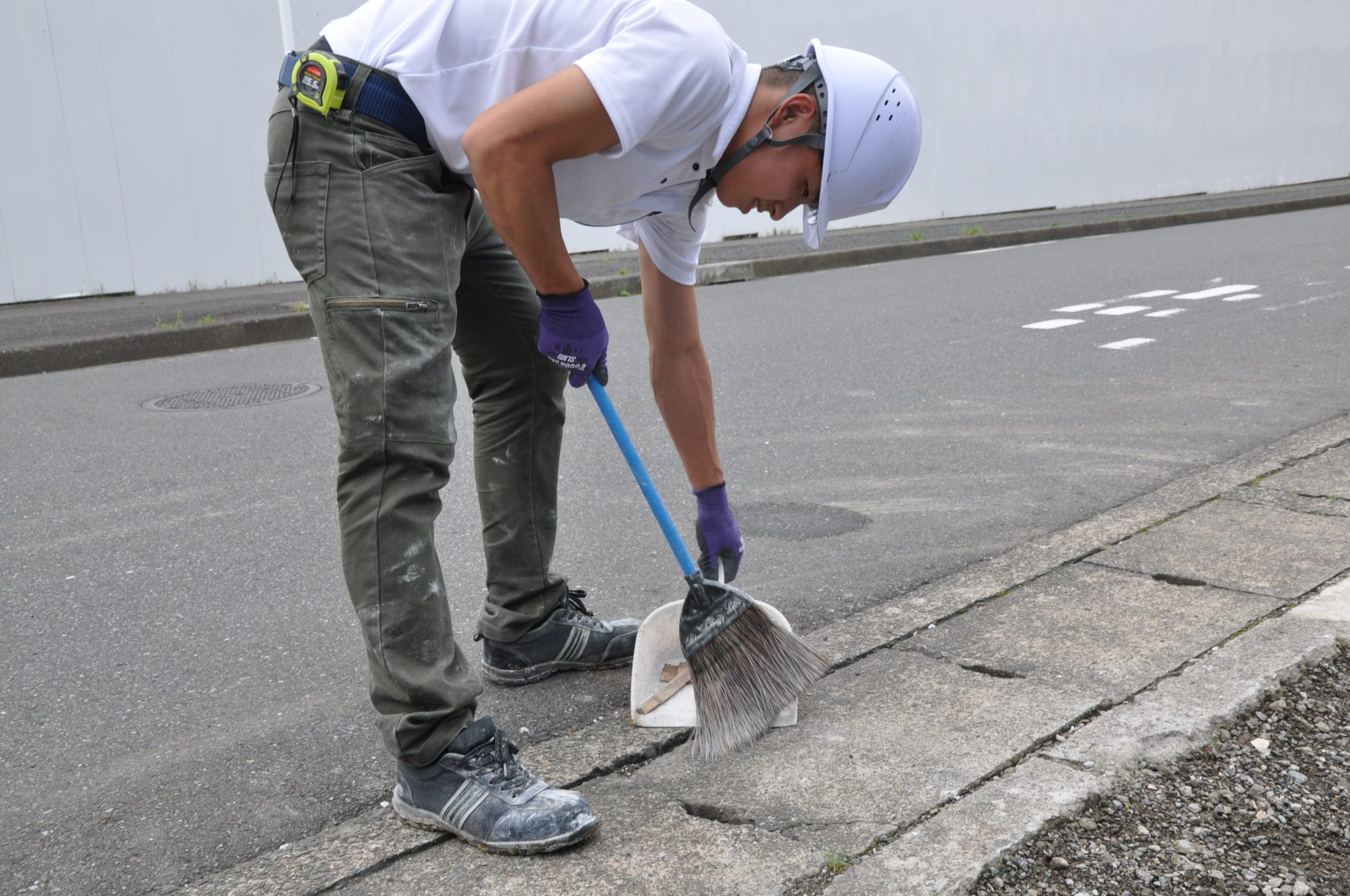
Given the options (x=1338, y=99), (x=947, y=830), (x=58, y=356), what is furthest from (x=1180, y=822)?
(x=1338, y=99)

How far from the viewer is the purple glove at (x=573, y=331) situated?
86.0 inches

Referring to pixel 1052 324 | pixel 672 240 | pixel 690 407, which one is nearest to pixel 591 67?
pixel 672 240

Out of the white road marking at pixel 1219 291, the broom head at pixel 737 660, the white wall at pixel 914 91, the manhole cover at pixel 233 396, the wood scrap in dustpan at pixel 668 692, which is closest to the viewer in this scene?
the broom head at pixel 737 660

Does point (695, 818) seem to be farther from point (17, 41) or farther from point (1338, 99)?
point (1338, 99)

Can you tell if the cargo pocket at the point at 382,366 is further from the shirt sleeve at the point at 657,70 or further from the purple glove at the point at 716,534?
the purple glove at the point at 716,534

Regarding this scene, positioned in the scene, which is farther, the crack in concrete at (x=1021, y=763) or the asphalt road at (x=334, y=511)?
the asphalt road at (x=334, y=511)

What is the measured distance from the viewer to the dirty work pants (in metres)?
2.03

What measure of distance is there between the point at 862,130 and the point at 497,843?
4.45 feet

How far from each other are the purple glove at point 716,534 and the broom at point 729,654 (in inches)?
8.6

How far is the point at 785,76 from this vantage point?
2.20 meters

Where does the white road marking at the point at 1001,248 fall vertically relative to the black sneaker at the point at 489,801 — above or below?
above

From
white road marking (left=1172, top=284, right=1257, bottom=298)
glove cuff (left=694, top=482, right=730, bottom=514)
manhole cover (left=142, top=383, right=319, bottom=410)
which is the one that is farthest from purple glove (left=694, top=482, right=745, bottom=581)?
white road marking (left=1172, top=284, right=1257, bottom=298)

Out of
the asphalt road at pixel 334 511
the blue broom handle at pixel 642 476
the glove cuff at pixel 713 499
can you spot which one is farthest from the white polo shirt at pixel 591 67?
the asphalt road at pixel 334 511

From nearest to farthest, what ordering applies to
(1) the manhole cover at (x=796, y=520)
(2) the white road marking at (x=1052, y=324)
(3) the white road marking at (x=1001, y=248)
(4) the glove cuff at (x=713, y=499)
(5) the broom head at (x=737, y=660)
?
(5) the broom head at (x=737, y=660) < (4) the glove cuff at (x=713, y=499) < (1) the manhole cover at (x=796, y=520) < (2) the white road marking at (x=1052, y=324) < (3) the white road marking at (x=1001, y=248)
